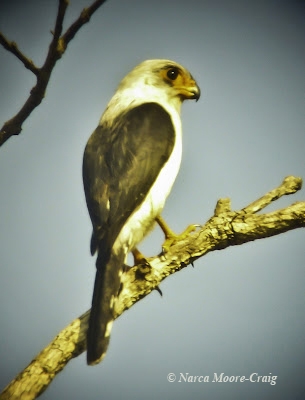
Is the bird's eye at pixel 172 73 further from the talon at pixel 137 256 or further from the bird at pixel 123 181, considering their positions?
the talon at pixel 137 256

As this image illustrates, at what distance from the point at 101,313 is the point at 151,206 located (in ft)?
3.17

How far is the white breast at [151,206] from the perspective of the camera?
3668mm

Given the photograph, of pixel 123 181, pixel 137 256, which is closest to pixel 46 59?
pixel 123 181

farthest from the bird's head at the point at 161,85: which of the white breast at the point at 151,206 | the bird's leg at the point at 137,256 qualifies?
the bird's leg at the point at 137,256

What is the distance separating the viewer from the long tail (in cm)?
308

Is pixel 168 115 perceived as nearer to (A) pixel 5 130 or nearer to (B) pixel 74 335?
(A) pixel 5 130

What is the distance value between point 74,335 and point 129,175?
43.7 inches

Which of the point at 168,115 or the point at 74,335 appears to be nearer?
the point at 74,335

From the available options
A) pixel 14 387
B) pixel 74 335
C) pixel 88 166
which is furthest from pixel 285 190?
pixel 14 387

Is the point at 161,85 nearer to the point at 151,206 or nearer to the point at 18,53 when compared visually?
the point at 151,206

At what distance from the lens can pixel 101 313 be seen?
3.12 metres

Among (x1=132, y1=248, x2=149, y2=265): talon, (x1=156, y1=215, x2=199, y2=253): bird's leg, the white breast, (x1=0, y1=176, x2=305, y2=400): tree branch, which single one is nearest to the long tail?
(x1=0, y1=176, x2=305, y2=400): tree branch

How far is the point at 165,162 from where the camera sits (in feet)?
12.8

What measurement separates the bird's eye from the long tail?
2.10 meters
